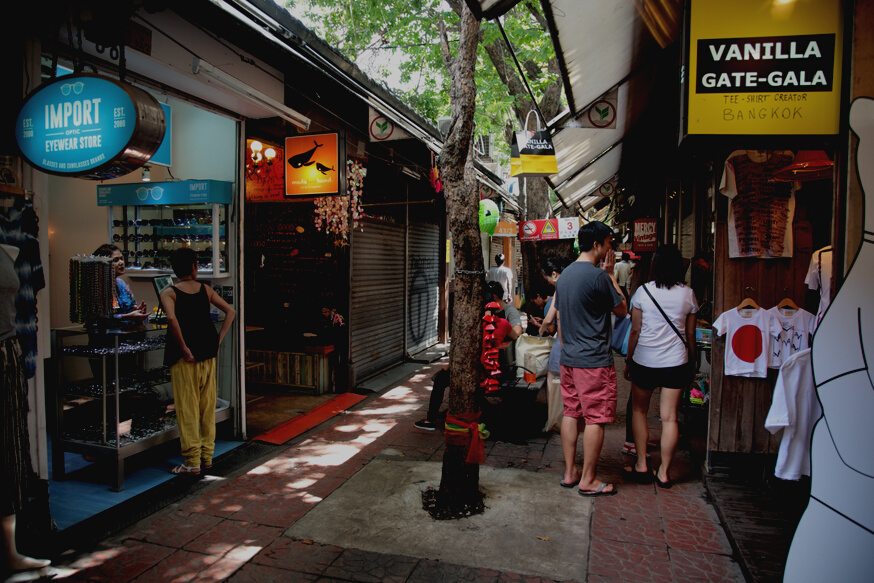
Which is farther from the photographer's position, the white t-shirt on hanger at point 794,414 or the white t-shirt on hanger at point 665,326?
the white t-shirt on hanger at point 665,326

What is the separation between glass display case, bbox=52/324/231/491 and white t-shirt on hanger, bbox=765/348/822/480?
204 inches

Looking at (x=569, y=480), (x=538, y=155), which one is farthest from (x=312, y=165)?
(x=569, y=480)

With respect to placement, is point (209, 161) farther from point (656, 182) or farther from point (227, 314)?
point (656, 182)

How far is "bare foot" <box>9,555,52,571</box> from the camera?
335cm

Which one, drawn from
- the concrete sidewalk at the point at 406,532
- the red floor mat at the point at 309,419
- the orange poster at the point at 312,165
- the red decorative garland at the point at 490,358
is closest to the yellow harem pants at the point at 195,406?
the concrete sidewalk at the point at 406,532

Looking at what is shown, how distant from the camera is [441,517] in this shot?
4.09 metres

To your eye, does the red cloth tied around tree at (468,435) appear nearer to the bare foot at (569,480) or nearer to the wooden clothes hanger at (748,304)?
the bare foot at (569,480)

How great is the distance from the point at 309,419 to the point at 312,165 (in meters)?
3.30

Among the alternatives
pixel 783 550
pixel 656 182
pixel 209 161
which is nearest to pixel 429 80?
pixel 656 182

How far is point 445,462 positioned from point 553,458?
174cm

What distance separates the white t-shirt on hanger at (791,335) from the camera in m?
4.28

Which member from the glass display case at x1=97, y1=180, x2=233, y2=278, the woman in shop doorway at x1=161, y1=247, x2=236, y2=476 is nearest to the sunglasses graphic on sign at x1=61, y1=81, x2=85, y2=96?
the woman in shop doorway at x1=161, y1=247, x2=236, y2=476

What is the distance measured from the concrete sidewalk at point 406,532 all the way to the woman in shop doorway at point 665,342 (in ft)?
1.94

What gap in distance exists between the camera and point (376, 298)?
31.3 feet
